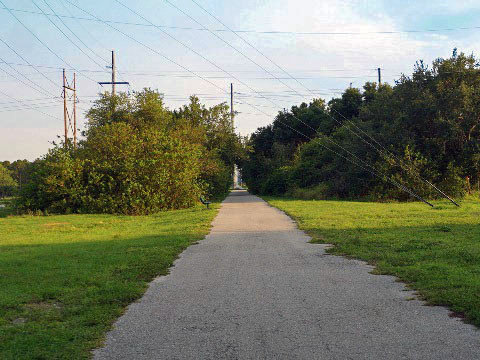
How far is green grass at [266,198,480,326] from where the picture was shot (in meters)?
6.82

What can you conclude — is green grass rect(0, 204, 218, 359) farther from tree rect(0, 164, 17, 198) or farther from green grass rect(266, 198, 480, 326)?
tree rect(0, 164, 17, 198)

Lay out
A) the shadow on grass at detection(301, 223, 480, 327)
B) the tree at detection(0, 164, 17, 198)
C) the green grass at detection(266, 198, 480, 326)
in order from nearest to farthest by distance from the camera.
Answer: the shadow on grass at detection(301, 223, 480, 327) → the green grass at detection(266, 198, 480, 326) → the tree at detection(0, 164, 17, 198)

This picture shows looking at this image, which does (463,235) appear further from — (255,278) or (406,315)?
(406,315)

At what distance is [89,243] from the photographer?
543 inches

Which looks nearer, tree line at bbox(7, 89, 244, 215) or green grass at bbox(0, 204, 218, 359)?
green grass at bbox(0, 204, 218, 359)

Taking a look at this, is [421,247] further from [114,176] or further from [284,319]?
[114,176]

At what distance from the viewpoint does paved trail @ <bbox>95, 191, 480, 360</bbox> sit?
477cm

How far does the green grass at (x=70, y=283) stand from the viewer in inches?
204

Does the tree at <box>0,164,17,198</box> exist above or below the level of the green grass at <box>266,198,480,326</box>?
above

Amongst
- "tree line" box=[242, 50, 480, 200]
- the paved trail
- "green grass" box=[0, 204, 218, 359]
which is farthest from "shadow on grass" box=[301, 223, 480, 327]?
"tree line" box=[242, 50, 480, 200]

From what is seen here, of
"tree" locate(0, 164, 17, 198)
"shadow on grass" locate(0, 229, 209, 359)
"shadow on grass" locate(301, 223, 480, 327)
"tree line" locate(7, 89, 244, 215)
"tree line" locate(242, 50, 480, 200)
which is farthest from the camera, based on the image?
"tree" locate(0, 164, 17, 198)

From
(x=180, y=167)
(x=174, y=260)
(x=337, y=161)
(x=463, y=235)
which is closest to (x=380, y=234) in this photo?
(x=463, y=235)

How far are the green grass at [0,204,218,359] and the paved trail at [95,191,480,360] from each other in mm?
324

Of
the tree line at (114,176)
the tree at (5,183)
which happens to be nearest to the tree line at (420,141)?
the tree line at (114,176)
